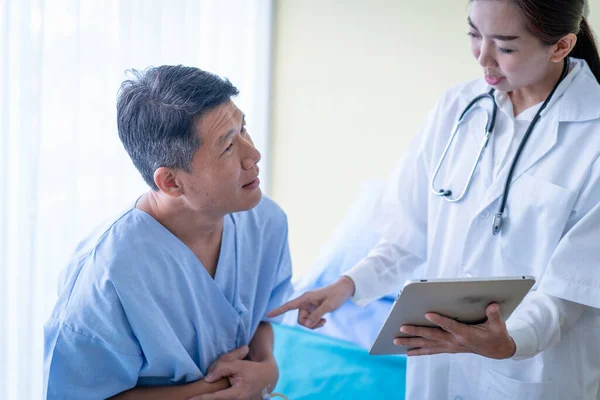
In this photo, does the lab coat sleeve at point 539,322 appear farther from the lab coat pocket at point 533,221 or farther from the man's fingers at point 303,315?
the man's fingers at point 303,315

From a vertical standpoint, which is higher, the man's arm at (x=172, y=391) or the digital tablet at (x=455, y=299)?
the digital tablet at (x=455, y=299)

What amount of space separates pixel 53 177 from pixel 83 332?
86 centimetres

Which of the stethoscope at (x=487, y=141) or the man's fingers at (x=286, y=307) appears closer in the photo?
the stethoscope at (x=487, y=141)

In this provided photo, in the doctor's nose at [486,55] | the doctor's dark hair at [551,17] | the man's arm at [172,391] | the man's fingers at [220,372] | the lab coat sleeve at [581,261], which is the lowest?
the man's arm at [172,391]

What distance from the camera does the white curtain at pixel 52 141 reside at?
6.04 ft

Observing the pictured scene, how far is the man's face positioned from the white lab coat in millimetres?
458

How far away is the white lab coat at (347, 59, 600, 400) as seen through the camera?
135 cm

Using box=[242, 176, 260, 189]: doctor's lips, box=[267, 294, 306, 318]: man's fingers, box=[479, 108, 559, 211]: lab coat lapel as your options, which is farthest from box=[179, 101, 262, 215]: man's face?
box=[479, 108, 559, 211]: lab coat lapel

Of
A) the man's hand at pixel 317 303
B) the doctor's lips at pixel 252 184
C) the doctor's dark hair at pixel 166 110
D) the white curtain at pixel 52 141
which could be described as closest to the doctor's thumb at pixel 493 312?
the man's hand at pixel 317 303

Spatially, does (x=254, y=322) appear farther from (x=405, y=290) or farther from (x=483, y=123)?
(x=483, y=123)

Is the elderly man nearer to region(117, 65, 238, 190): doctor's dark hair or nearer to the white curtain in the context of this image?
region(117, 65, 238, 190): doctor's dark hair

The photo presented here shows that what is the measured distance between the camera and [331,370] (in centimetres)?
194

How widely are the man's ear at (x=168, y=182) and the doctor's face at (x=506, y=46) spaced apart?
728mm

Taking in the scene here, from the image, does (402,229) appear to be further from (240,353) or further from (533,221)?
(240,353)
